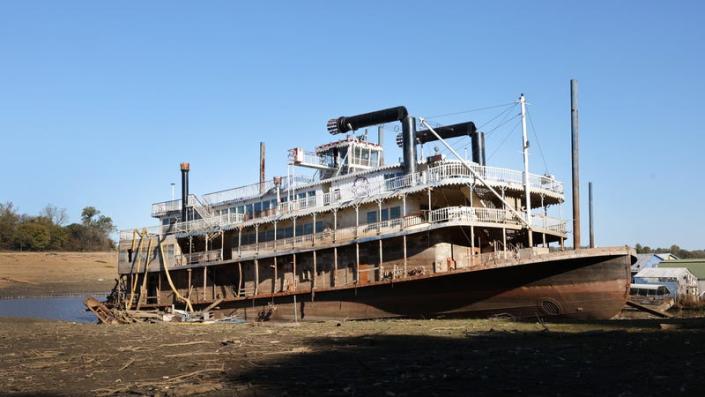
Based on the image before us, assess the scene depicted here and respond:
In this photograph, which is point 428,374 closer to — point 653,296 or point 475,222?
point 475,222

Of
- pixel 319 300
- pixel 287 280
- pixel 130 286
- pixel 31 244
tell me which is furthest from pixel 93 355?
pixel 31 244

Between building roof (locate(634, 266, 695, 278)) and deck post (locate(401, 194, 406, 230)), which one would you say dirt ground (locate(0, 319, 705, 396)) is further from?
building roof (locate(634, 266, 695, 278))

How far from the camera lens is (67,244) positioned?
106000 mm

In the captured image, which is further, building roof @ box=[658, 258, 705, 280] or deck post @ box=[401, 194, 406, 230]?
building roof @ box=[658, 258, 705, 280]

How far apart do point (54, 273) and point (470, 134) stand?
67497 mm

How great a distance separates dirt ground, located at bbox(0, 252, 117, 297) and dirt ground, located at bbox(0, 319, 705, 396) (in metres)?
60.4

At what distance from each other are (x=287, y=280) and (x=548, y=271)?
45.1 feet

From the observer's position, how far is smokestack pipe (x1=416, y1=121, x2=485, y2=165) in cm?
3422

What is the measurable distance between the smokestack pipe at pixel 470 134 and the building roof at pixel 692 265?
2733 cm

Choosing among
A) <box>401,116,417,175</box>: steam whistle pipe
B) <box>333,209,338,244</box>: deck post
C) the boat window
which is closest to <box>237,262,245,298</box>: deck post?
<box>333,209,338,244</box>: deck post

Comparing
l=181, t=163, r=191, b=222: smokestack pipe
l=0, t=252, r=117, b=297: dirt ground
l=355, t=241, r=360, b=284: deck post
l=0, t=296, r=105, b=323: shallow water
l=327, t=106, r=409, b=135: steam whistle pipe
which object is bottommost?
l=0, t=296, r=105, b=323: shallow water

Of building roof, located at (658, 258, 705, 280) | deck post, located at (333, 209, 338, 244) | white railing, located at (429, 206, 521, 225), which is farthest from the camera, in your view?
building roof, located at (658, 258, 705, 280)

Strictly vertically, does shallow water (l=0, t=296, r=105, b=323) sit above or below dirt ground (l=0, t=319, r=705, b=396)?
below

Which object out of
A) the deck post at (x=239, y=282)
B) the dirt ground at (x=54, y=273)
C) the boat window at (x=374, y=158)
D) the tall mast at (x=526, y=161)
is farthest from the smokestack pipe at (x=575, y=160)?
the dirt ground at (x=54, y=273)
